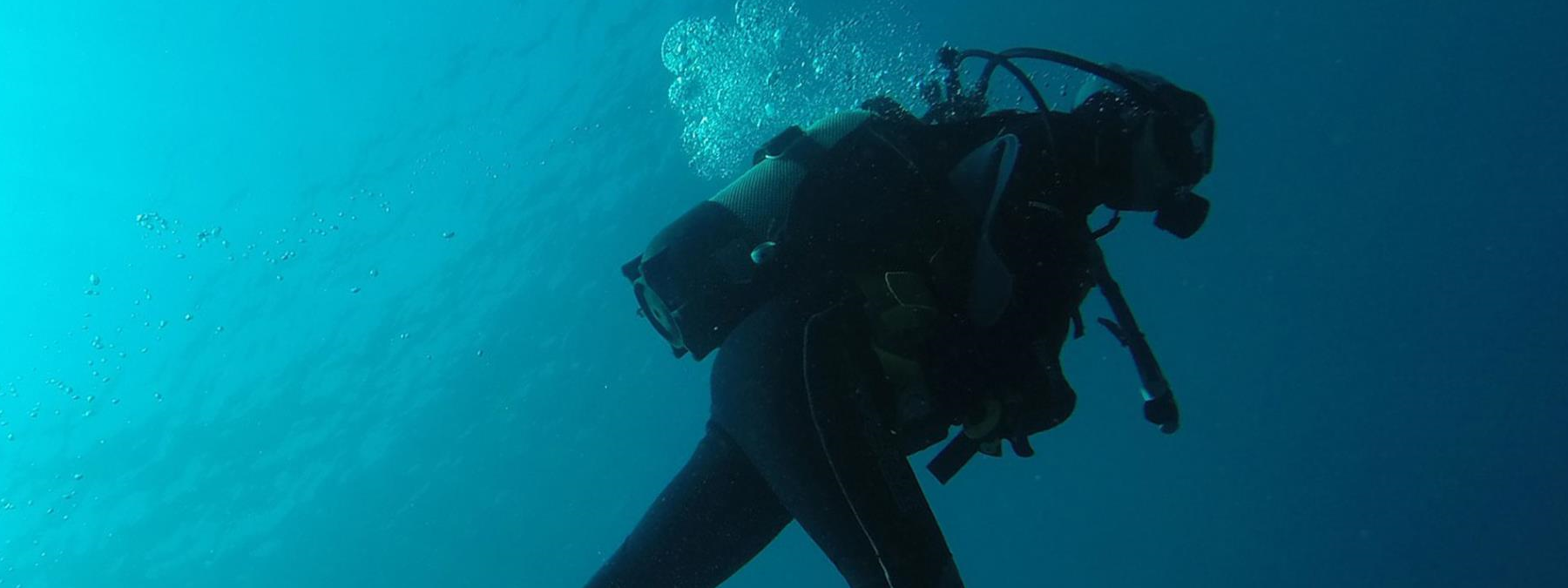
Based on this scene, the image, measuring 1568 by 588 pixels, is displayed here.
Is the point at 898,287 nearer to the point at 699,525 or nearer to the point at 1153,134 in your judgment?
the point at 1153,134

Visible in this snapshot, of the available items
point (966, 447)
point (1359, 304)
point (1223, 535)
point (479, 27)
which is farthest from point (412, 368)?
point (1359, 304)

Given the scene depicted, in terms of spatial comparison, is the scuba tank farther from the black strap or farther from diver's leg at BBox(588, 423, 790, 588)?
diver's leg at BBox(588, 423, 790, 588)

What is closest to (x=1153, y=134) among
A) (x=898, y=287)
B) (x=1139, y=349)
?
(x=1139, y=349)

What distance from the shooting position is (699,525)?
2.80m

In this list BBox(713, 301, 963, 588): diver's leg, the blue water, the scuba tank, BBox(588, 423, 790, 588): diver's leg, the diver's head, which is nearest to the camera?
BBox(713, 301, 963, 588): diver's leg

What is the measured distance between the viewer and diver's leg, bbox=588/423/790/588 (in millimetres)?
2789

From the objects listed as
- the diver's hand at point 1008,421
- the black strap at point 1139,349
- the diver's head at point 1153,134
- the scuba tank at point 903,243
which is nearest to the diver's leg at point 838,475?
the scuba tank at point 903,243

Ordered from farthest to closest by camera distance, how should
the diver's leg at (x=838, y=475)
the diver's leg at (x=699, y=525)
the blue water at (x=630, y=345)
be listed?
the blue water at (x=630, y=345)
the diver's leg at (x=699, y=525)
the diver's leg at (x=838, y=475)

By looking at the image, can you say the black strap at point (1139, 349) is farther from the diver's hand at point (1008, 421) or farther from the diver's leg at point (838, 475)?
the diver's leg at point (838, 475)

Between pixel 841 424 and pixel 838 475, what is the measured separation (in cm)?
13

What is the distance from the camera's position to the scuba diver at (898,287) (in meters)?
2.25

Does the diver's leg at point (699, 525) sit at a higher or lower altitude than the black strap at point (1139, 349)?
higher

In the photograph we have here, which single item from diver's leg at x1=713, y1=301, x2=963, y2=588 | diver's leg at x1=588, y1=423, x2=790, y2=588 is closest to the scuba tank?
diver's leg at x1=713, y1=301, x2=963, y2=588

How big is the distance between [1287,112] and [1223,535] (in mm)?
19312
